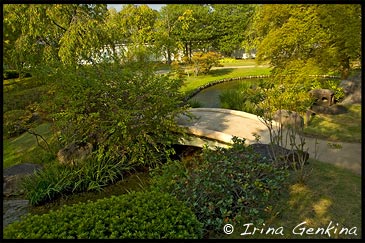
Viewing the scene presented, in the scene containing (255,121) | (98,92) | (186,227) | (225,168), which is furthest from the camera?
(255,121)

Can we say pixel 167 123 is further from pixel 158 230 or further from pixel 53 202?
pixel 158 230

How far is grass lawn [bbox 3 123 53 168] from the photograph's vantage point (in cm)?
816

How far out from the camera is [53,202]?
5996mm

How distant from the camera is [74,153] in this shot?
23.9 ft

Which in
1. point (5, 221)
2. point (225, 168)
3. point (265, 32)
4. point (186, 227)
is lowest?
point (5, 221)

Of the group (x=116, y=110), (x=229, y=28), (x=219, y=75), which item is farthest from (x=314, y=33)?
(x=229, y=28)

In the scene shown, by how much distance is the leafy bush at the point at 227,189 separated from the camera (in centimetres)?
384

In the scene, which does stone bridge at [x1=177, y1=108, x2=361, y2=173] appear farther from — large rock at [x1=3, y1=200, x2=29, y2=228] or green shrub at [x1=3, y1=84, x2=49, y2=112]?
green shrub at [x1=3, y1=84, x2=49, y2=112]

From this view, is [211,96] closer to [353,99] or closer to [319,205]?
[353,99]

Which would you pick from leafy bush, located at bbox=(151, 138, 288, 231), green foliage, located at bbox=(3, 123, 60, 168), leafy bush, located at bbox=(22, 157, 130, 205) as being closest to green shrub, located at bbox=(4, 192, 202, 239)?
leafy bush, located at bbox=(151, 138, 288, 231)

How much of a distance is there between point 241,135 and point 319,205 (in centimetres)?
367
